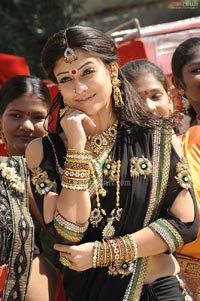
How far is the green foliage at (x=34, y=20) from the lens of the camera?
630 cm

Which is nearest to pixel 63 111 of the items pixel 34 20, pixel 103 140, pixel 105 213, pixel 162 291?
pixel 103 140

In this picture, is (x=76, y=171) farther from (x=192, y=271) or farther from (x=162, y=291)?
(x=192, y=271)

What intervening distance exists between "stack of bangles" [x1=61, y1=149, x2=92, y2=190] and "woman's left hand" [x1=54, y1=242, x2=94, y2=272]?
207 millimetres

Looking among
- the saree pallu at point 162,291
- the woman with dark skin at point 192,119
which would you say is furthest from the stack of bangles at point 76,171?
the woman with dark skin at point 192,119

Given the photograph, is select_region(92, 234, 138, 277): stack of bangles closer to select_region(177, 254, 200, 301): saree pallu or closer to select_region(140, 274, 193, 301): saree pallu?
select_region(140, 274, 193, 301): saree pallu

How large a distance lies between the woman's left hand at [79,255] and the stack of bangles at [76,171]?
21 cm

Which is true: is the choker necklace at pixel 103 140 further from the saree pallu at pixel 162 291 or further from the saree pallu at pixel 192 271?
the saree pallu at pixel 192 271

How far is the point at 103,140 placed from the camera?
6.73ft

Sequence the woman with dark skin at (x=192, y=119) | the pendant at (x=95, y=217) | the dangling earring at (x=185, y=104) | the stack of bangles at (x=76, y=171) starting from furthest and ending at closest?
the dangling earring at (x=185, y=104) < the woman with dark skin at (x=192, y=119) < the pendant at (x=95, y=217) < the stack of bangles at (x=76, y=171)

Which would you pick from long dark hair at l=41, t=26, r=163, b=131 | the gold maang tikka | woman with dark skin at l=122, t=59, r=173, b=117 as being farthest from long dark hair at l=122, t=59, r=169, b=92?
the gold maang tikka

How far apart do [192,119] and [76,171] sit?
1.27 m

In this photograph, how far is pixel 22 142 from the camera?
8.95 feet

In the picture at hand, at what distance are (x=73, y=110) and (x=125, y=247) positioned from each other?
1.68 ft

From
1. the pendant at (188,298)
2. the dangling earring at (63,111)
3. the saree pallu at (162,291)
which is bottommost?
the pendant at (188,298)
